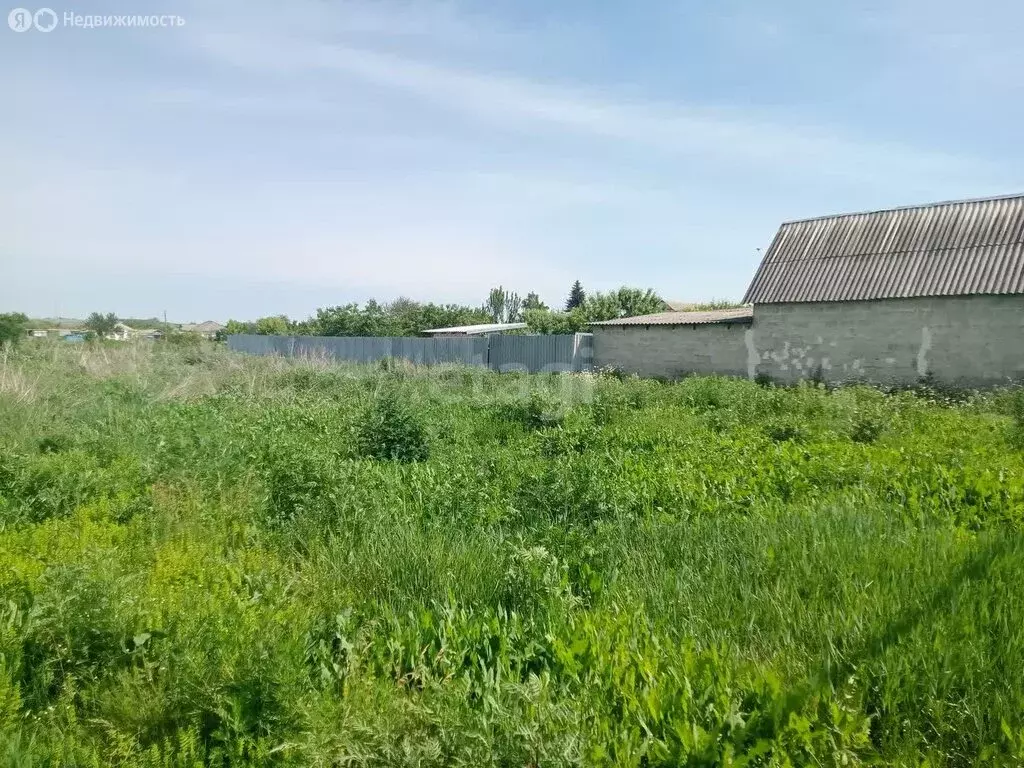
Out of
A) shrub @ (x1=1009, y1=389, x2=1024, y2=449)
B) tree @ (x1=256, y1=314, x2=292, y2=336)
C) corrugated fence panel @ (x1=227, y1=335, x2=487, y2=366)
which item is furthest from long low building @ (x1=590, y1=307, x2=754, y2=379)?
tree @ (x1=256, y1=314, x2=292, y2=336)

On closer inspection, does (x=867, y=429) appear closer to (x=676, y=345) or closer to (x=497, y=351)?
(x=676, y=345)

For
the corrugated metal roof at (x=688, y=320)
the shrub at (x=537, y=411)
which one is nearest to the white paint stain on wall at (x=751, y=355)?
the corrugated metal roof at (x=688, y=320)

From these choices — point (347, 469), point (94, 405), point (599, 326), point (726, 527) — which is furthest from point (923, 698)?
point (599, 326)

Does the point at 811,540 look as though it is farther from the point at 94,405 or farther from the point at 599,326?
the point at 599,326

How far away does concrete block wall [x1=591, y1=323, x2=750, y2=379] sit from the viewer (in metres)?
18.9

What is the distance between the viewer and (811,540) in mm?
4371

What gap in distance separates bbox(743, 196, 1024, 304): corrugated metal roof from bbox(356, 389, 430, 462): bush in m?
12.8

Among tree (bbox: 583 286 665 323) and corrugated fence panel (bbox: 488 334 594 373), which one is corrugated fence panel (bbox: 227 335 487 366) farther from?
tree (bbox: 583 286 665 323)

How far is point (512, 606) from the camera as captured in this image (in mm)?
3705

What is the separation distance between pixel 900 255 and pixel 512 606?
1709cm

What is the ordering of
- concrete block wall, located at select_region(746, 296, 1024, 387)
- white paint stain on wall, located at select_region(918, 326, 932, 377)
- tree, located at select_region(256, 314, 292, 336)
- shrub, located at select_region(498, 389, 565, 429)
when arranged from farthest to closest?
tree, located at select_region(256, 314, 292, 336)
white paint stain on wall, located at select_region(918, 326, 932, 377)
concrete block wall, located at select_region(746, 296, 1024, 387)
shrub, located at select_region(498, 389, 565, 429)

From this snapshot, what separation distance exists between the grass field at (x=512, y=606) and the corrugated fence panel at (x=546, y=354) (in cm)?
1413

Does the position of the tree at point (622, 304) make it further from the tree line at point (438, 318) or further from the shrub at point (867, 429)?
the shrub at point (867, 429)

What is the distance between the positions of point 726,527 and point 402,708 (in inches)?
116
